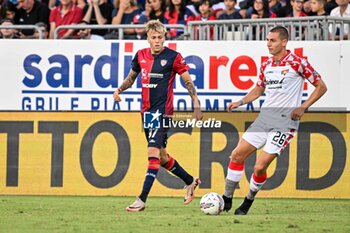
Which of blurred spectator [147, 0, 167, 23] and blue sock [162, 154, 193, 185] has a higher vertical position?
blurred spectator [147, 0, 167, 23]

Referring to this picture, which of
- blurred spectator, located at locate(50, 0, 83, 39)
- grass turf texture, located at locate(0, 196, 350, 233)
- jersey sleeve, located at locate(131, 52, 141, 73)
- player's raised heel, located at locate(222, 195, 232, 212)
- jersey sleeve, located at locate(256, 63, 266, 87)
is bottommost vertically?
A: grass turf texture, located at locate(0, 196, 350, 233)

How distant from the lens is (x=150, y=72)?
13.0 meters

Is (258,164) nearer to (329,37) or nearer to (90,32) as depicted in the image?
(329,37)

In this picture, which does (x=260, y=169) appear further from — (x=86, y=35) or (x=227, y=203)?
(x=86, y=35)

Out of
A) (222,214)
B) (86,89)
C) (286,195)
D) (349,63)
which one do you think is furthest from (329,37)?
(222,214)

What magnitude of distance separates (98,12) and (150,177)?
7713mm

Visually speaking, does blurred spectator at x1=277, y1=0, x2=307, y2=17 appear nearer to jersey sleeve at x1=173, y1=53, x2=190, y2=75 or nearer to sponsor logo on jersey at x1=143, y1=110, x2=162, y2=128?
jersey sleeve at x1=173, y1=53, x2=190, y2=75

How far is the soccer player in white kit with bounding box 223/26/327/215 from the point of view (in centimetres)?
1220

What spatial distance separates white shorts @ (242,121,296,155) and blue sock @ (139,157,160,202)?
1.24m

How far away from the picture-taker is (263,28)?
16797mm

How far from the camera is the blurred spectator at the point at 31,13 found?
19.8 metres

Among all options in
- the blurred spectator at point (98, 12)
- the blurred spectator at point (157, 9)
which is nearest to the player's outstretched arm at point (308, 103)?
the blurred spectator at point (157, 9)

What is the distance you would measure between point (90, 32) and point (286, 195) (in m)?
5.12

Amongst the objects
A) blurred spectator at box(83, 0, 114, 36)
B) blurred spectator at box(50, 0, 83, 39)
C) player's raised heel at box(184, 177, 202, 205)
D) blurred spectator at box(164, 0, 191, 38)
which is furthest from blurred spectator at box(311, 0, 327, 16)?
player's raised heel at box(184, 177, 202, 205)
